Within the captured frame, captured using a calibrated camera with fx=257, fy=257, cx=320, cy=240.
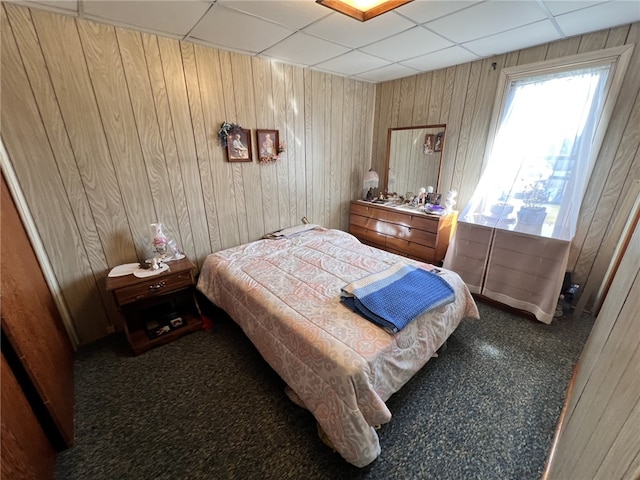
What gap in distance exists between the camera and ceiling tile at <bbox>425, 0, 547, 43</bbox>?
5.41 feet

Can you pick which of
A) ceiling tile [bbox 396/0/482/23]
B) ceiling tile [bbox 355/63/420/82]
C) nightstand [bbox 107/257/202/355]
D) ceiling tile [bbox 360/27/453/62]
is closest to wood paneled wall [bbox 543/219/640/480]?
ceiling tile [bbox 396/0/482/23]

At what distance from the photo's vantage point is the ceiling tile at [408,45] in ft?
6.73

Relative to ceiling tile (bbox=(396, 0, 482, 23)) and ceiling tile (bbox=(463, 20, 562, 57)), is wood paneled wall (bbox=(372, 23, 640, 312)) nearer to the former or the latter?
ceiling tile (bbox=(463, 20, 562, 57))

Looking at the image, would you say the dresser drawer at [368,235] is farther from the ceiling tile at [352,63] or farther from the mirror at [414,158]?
the ceiling tile at [352,63]

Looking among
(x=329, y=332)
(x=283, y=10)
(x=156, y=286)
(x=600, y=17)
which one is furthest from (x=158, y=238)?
(x=600, y=17)

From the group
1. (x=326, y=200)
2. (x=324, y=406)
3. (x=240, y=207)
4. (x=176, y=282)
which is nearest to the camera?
(x=324, y=406)

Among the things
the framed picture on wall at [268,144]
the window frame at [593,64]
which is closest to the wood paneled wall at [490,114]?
the window frame at [593,64]

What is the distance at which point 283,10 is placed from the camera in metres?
1.70

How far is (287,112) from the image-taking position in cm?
287

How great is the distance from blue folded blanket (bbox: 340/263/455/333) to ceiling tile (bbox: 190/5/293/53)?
6.58 ft

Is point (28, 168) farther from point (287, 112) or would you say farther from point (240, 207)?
point (287, 112)

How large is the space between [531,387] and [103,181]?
3.44m

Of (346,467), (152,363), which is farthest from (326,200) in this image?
(346,467)

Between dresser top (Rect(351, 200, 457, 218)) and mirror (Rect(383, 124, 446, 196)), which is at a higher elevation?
mirror (Rect(383, 124, 446, 196))
